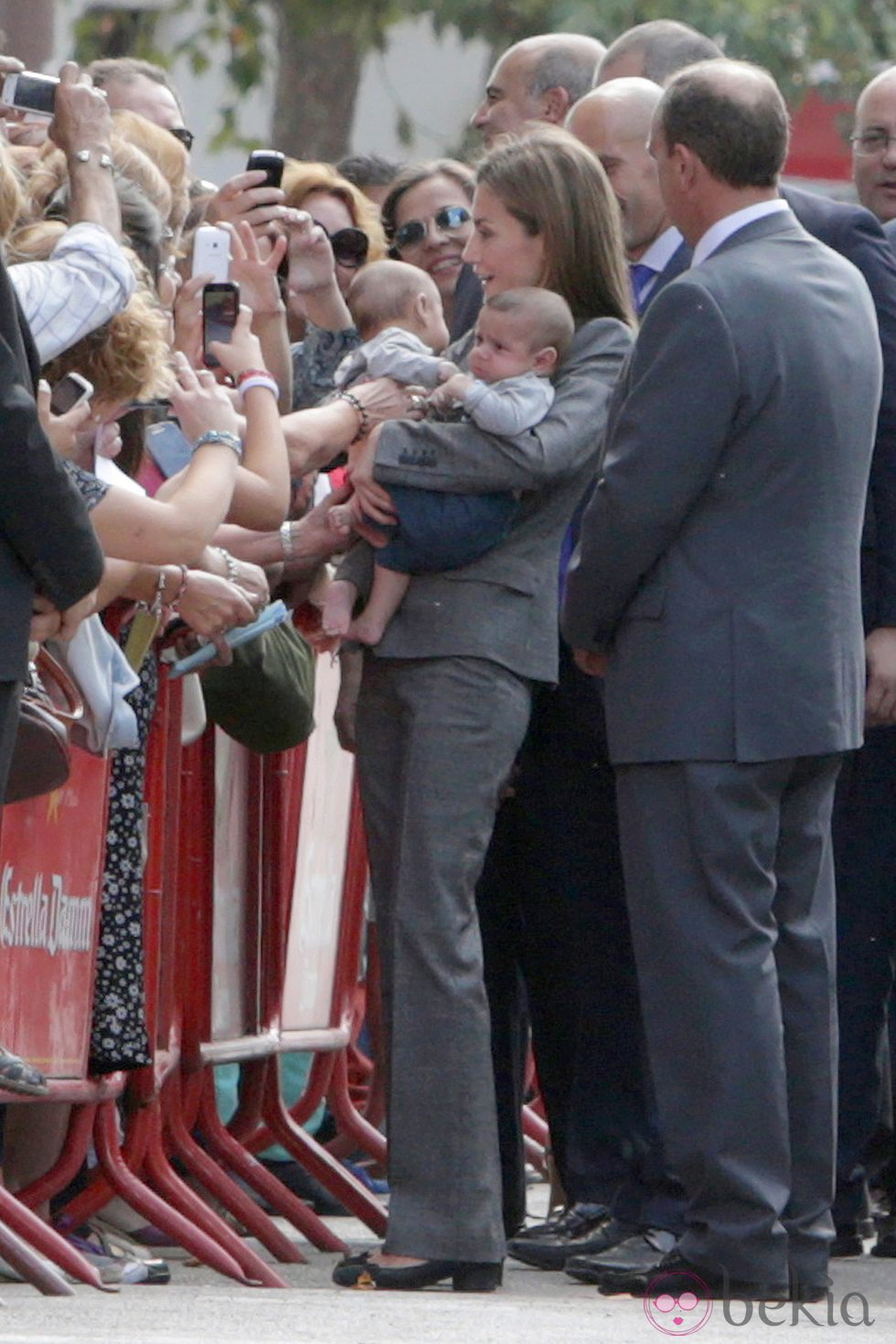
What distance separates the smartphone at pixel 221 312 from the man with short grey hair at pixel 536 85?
6.42 feet

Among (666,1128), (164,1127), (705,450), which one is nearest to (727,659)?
(705,450)

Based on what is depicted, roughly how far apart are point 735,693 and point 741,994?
0.53 meters

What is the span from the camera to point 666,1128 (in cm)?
537

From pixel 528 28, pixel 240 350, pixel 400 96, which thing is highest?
pixel 400 96

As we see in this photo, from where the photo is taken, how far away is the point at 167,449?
608cm

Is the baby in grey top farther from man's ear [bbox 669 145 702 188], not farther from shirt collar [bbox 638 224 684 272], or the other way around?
shirt collar [bbox 638 224 684 272]

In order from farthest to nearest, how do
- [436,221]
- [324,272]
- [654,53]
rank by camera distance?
[436,221]
[654,53]
[324,272]

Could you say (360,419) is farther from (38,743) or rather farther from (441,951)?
(38,743)

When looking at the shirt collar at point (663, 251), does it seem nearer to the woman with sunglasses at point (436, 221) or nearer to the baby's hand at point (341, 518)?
the baby's hand at point (341, 518)

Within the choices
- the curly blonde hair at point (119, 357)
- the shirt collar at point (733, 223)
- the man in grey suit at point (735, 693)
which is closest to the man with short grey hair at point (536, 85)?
the shirt collar at point (733, 223)

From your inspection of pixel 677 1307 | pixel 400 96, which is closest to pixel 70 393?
pixel 677 1307

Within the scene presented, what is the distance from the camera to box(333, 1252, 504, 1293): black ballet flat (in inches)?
218

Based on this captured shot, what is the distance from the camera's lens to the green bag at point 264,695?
5.90m

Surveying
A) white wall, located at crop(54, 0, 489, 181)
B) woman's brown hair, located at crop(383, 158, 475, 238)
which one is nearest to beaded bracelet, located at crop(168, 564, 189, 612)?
woman's brown hair, located at crop(383, 158, 475, 238)
